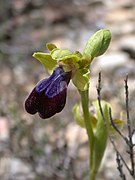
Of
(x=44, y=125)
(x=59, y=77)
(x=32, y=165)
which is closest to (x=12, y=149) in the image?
(x=32, y=165)

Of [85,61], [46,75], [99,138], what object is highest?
[46,75]

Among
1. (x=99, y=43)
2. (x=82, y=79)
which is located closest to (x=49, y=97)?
(x=82, y=79)

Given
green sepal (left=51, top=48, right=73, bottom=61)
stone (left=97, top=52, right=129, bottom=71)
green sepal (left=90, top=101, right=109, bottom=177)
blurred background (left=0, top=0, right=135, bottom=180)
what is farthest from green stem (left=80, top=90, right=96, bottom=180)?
stone (left=97, top=52, right=129, bottom=71)

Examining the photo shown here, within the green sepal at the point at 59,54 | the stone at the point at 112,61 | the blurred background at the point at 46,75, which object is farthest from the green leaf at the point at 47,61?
the stone at the point at 112,61

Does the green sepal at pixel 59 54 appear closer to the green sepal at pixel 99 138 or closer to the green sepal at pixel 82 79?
the green sepal at pixel 82 79

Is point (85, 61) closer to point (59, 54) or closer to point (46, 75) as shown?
point (59, 54)

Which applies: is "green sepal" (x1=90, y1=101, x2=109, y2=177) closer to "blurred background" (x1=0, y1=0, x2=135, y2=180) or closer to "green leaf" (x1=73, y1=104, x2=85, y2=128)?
"green leaf" (x1=73, y1=104, x2=85, y2=128)
